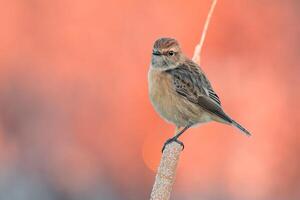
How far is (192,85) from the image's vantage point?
431cm

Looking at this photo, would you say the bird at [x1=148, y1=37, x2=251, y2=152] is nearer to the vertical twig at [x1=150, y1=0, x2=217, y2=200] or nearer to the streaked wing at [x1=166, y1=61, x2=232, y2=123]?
the streaked wing at [x1=166, y1=61, x2=232, y2=123]

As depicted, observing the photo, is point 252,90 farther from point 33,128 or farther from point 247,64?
point 33,128

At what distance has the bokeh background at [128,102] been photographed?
740 cm

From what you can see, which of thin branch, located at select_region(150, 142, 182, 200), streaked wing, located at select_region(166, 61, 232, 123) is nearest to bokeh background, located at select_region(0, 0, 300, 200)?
streaked wing, located at select_region(166, 61, 232, 123)

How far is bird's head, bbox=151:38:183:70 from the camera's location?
4066mm

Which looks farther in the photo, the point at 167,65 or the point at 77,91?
the point at 77,91

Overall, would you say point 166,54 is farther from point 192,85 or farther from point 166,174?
point 166,174

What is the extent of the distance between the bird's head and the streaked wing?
0.15ft

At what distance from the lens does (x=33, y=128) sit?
7.58 metres

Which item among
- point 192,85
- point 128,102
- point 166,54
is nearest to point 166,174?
point 166,54

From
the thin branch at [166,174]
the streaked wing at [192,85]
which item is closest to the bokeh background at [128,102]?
the streaked wing at [192,85]

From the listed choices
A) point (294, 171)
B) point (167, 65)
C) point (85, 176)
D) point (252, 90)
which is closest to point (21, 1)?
point (85, 176)

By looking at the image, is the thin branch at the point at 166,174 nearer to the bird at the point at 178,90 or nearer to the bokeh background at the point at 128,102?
the bird at the point at 178,90

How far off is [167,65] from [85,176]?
134 inches
